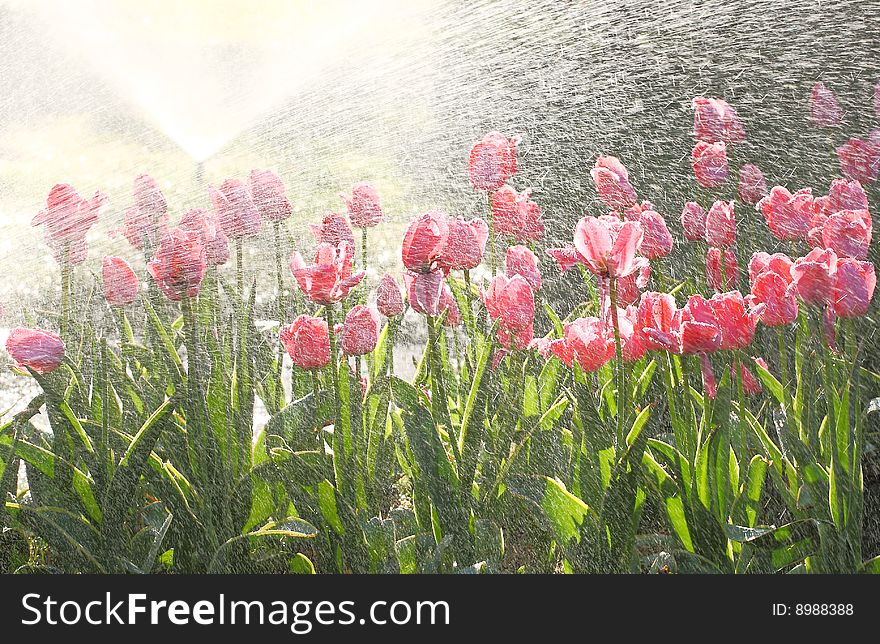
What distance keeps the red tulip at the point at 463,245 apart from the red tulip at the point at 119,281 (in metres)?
0.32

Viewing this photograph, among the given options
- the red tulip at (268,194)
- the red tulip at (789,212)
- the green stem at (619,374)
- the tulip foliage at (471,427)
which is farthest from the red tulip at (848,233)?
the red tulip at (268,194)

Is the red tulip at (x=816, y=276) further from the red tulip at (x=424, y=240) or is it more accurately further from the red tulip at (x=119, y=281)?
the red tulip at (x=119, y=281)

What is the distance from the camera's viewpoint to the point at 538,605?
71 centimetres

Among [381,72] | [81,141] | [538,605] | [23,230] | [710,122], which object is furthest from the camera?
[381,72]

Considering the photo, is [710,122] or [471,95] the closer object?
[710,122]

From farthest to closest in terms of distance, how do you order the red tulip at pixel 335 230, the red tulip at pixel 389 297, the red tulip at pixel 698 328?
the red tulip at pixel 335 230 < the red tulip at pixel 389 297 < the red tulip at pixel 698 328

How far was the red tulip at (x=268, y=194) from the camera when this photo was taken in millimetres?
886

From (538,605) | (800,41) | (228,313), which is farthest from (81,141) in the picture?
(800,41)

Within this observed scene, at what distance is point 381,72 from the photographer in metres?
A: 1.62

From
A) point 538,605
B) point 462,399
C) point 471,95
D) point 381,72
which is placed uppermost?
point 381,72

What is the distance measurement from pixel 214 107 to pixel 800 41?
3.69ft

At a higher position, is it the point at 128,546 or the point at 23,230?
the point at 23,230

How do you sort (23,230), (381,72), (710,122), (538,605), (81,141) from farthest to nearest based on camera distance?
(381,72) < (81,141) < (23,230) < (710,122) < (538,605)

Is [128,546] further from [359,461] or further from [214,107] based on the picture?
[214,107]
